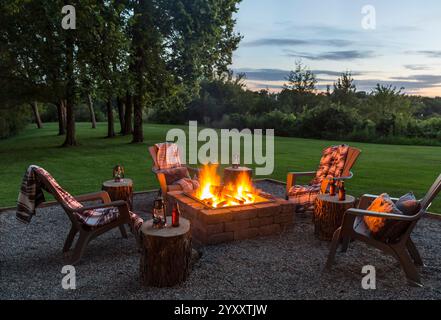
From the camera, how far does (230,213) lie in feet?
13.9

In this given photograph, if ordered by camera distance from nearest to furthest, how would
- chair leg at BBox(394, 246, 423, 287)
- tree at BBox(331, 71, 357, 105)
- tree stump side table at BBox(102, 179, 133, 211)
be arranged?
chair leg at BBox(394, 246, 423, 287), tree stump side table at BBox(102, 179, 133, 211), tree at BBox(331, 71, 357, 105)

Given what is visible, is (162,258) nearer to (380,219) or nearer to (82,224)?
(82,224)

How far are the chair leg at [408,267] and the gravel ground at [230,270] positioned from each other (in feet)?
0.29

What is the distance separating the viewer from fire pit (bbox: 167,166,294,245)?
13.7 ft

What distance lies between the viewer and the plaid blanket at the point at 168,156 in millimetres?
5828

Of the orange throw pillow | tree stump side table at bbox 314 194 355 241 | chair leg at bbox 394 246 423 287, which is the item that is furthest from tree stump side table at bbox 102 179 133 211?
chair leg at bbox 394 246 423 287

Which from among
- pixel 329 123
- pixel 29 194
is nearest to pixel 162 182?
pixel 29 194

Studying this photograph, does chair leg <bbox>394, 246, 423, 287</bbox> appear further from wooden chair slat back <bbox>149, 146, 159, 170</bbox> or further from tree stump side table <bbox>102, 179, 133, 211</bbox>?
wooden chair slat back <bbox>149, 146, 159, 170</bbox>

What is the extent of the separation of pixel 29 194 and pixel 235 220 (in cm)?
228

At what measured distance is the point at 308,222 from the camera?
5.07 metres

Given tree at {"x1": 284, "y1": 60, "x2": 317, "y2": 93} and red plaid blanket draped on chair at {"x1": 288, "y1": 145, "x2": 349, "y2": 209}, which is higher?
tree at {"x1": 284, "y1": 60, "x2": 317, "y2": 93}

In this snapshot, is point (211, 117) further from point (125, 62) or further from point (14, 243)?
point (14, 243)
